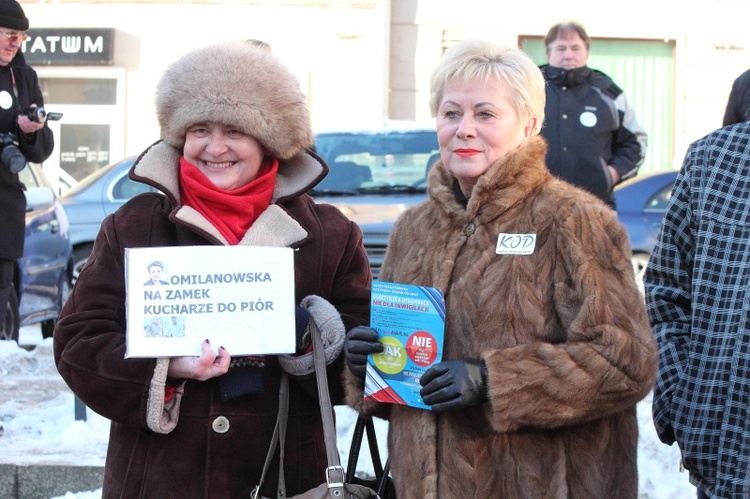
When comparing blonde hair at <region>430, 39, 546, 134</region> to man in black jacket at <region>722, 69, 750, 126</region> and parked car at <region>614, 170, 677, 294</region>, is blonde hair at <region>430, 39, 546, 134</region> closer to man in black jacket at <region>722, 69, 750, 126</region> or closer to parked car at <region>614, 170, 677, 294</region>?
man in black jacket at <region>722, 69, 750, 126</region>

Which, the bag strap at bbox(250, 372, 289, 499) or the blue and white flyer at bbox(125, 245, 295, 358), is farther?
the bag strap at bbox(250, 372, 289, 499)

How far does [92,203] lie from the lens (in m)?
11.7

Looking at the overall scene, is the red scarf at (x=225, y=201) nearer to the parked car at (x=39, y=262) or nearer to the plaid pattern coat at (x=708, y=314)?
the plaid pattern coat at (x=708, y=314)

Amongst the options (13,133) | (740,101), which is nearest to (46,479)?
(13,133)

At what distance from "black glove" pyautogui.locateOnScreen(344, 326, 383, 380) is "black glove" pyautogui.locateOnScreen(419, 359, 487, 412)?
0.21 metres

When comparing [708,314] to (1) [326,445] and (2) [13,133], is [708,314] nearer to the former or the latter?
(1) [326,445]

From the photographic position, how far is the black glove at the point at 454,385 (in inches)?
114

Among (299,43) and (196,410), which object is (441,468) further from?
(299,43)

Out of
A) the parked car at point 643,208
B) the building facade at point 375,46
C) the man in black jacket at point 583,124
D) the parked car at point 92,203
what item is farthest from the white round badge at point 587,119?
the building facade at point 375,46

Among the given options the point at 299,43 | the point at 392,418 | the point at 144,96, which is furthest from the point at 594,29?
the point at 392,418

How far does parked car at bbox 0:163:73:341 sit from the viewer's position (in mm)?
8875

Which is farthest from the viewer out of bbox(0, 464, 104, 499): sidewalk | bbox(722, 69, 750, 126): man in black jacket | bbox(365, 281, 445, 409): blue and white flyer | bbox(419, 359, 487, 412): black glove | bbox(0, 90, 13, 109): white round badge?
bbox(0, 90, 13, 109): white round badge

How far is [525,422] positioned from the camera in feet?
9.73

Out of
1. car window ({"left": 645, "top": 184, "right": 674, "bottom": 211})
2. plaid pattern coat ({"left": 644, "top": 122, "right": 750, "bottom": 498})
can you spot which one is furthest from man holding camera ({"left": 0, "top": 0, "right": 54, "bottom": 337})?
car window ({"left": 645, "top": 184, "right": 674, "bottom": 211})
